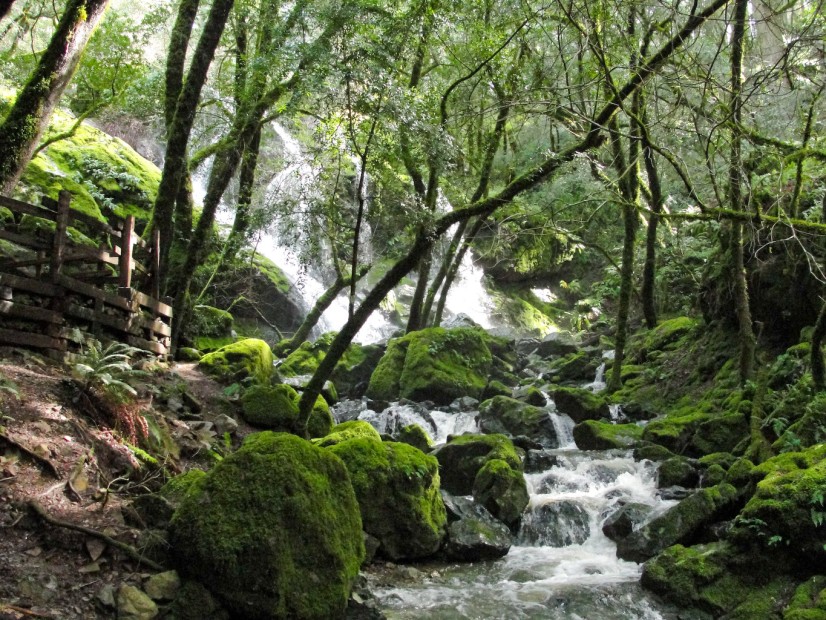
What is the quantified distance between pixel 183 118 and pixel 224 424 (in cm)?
501

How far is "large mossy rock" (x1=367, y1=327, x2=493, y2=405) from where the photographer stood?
1484 centimetres

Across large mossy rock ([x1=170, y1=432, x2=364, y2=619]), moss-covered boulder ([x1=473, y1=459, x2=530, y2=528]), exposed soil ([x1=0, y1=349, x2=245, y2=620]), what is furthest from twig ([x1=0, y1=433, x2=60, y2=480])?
moss-covered boulder ([x1=473, y1=459, x2=530, y2=528])

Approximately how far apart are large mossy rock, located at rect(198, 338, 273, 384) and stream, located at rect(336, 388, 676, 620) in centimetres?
494

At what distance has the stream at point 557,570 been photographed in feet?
19.4

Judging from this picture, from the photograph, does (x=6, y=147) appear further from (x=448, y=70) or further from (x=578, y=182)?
(x=578, y=182)

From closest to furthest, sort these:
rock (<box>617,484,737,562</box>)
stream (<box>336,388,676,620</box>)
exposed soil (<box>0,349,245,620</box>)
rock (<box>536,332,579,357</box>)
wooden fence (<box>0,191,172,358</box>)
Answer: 1. exposed soil (<box>0,349,245,620</box>)
2. stream (<box>336,388,676,620</box>)
3. wooden fence (<box>0,191,172,358</box>)
4. rock (<box>617,484,737,562</box>)
5. rock (<box>536,332,579,357</box>)

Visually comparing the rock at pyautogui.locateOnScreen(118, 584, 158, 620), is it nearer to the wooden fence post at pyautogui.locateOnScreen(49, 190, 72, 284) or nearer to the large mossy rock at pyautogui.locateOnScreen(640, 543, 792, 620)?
the wooden fence post at pyautogui.locateOnScreen(49, 190, 72, 284)

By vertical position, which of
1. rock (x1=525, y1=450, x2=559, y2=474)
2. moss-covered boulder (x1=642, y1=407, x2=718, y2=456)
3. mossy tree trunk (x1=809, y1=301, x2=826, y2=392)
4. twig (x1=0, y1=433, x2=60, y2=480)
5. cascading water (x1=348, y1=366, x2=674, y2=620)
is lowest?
cascading water (x1=348, y1=366, x2=674, y2=620)

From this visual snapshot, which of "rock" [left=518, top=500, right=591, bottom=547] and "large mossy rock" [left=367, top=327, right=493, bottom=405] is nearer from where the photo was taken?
"rock" [left=518, top=500, right=591, bottom=547]

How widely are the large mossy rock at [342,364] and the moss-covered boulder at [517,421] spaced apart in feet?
15.3

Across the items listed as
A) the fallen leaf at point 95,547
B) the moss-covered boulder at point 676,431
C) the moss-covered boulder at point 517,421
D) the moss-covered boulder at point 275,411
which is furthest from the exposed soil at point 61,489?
the moss-covered boulder at point 676,431

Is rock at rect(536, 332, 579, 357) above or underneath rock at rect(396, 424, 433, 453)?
above

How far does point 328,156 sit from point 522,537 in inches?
276

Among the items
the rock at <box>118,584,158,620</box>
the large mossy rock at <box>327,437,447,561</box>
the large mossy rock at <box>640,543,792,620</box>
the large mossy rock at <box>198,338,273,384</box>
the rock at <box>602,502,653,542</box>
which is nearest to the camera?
the rock at <box>118,584,158,620</box>
